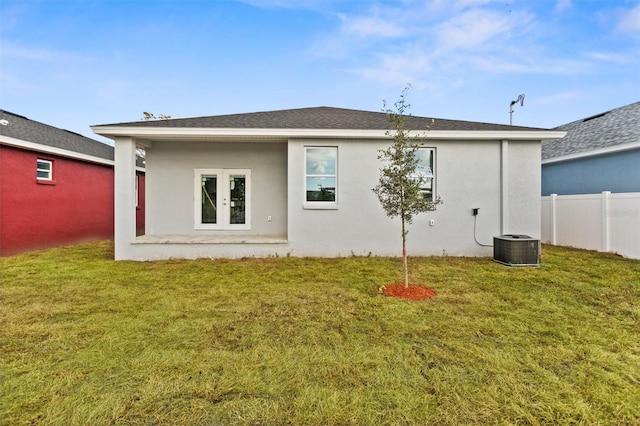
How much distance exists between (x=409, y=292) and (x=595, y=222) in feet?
24.0

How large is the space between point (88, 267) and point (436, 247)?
8.13 m

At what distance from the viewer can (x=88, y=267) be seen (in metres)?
6.35

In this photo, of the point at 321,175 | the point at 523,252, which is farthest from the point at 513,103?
the point at 321,175

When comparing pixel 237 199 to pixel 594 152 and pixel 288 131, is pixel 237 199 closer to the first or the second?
pixel 288 131

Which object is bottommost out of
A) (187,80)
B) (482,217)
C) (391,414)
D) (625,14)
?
(391,414)

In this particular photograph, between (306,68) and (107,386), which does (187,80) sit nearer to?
(306,68)

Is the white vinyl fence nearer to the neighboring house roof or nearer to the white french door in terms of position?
the neighboring house roof

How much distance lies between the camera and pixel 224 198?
8.95 m

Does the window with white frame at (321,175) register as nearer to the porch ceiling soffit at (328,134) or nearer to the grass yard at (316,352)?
the porch ceiling soffit at (328,134)

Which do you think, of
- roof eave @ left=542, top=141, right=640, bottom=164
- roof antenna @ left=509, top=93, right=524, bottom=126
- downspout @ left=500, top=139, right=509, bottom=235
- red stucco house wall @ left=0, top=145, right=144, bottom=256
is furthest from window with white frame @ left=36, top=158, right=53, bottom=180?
roof antenna @ left=509, top=93, right=524, bottom=126

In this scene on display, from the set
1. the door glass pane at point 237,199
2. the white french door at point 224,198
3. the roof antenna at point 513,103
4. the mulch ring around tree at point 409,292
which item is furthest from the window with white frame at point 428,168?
the roof antenna at point 513,103

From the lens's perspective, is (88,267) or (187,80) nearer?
(88,267)

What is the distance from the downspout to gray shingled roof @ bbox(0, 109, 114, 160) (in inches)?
507

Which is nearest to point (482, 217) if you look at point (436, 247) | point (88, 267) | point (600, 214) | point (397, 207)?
point (436, 247)
